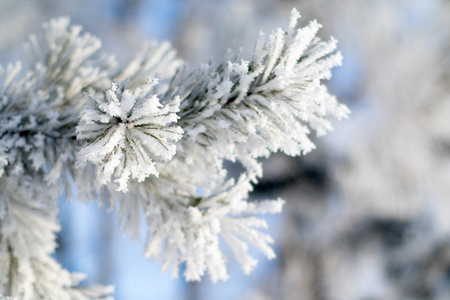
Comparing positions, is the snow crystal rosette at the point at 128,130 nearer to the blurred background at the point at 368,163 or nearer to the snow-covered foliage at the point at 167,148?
the snow-covered foliage at the point at 167,148

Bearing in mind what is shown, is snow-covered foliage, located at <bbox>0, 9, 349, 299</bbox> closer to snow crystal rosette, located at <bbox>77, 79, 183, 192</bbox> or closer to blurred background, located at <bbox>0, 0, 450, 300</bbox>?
snow crystal rosette, located at <bbox>77, 79, 183, 192</bbox>

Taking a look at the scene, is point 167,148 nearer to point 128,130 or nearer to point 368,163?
point 128,130

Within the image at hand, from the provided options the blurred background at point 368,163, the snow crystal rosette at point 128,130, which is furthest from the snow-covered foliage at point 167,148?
the blurred background at point 368,163

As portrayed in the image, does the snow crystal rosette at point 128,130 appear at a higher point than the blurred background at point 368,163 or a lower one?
lower

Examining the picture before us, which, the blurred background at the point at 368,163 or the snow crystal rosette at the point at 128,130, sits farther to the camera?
the blurred background at the point at 368,163

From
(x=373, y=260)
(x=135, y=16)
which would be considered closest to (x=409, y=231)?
(x=373, y=260)
